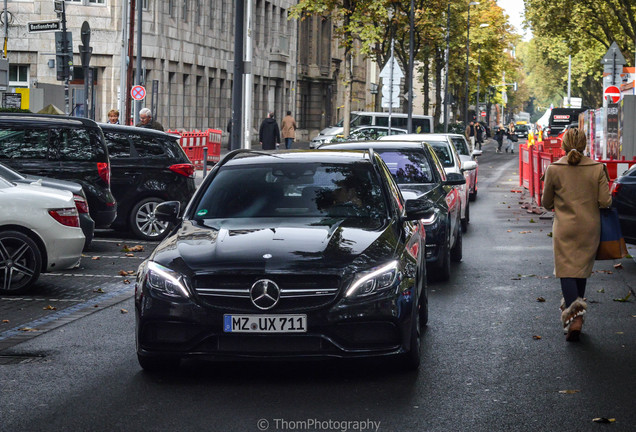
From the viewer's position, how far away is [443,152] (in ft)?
72.2

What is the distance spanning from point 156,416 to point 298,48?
223ft

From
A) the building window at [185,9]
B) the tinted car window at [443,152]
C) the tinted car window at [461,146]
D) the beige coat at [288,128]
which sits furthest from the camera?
the building window at [185,9]

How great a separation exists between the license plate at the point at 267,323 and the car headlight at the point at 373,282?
0.33m

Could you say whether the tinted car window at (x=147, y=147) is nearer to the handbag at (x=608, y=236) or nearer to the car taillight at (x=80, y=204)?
the car taillight at (x=80, y=204)

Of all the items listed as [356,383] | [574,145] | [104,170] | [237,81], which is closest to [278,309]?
[356,383]

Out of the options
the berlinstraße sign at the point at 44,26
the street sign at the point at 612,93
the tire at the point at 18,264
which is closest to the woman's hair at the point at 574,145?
the tire at the point at 18,264

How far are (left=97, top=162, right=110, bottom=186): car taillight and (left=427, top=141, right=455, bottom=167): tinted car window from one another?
6.95 meters

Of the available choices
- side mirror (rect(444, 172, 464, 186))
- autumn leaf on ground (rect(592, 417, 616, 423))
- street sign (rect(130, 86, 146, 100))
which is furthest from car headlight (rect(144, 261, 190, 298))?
street sign (rect(130, 86, 146, 100))

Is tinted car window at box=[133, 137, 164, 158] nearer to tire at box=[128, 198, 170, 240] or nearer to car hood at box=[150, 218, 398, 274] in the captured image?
tire at box=[128, 198, 170, 240]

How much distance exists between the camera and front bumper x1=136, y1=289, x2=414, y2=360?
24.3 feet

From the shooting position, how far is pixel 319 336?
24.3 feet

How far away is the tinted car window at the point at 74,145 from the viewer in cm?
1648

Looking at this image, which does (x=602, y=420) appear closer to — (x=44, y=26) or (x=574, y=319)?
(x=574, y=319)

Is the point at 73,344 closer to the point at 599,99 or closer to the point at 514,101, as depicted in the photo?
the point at 599,99
